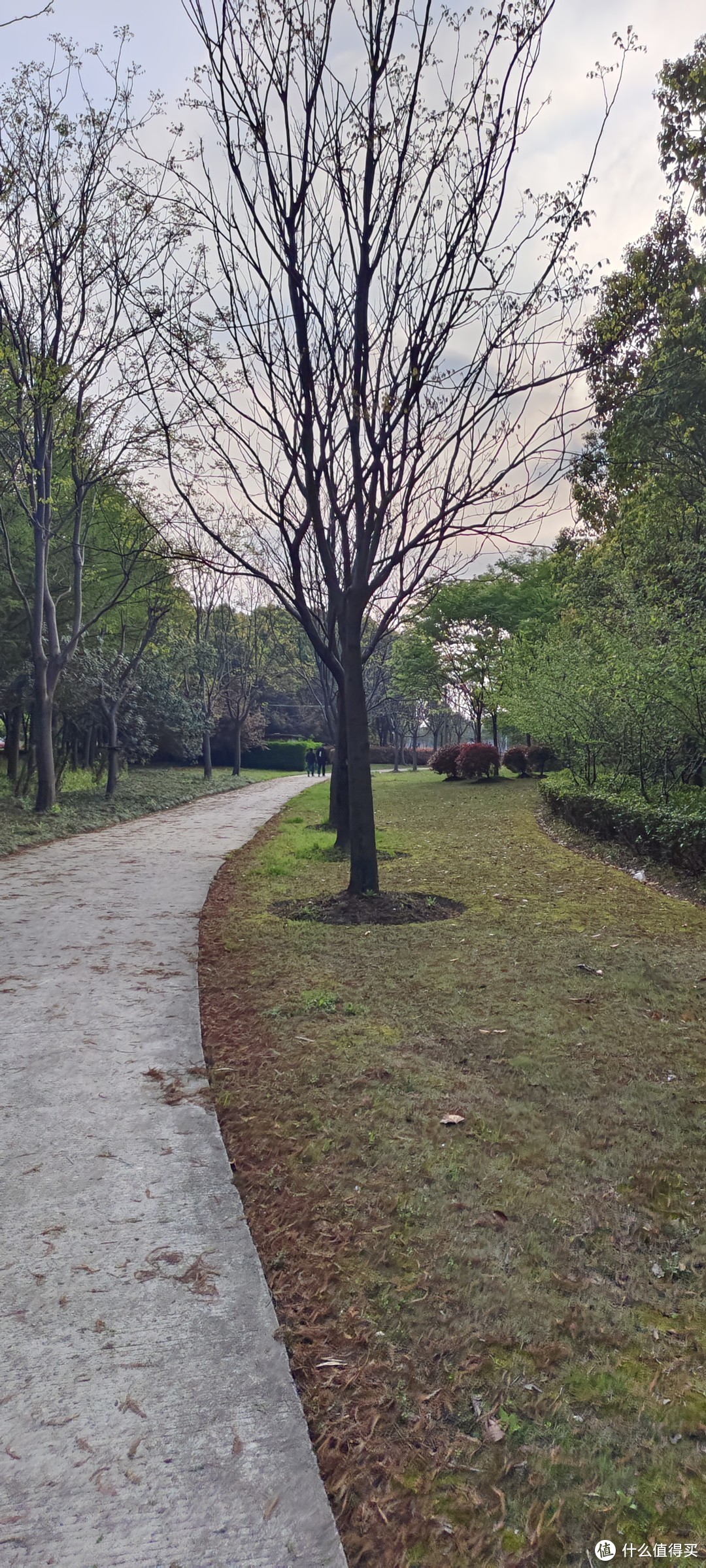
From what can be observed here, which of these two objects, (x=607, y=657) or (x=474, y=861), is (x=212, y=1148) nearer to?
(x=474, y=861)

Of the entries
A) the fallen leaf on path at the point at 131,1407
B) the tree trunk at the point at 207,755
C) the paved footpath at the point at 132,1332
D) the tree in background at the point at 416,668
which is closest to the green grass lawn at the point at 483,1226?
the paved footpath at the point at 132,1332

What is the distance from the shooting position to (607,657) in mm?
11633

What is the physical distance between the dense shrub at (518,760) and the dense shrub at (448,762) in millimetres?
1526

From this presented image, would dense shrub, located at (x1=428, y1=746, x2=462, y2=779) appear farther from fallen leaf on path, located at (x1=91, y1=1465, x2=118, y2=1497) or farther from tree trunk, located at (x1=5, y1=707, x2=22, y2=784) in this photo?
fallen leaf on path, located at (x1=91, y1=1465, x2=118, y2=1497)

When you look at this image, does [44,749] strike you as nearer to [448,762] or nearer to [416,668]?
[448,762]

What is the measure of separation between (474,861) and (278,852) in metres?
2.47

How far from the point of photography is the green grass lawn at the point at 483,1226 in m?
1.53

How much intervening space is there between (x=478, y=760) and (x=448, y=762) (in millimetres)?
1315

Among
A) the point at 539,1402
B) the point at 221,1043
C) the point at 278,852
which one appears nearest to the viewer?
the point at 539,1402

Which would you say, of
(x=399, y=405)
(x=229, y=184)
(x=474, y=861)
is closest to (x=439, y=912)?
(x=474, y=861)

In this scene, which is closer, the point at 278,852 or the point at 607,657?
the point at 278,852

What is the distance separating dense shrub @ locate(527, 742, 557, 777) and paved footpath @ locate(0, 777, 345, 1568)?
19.4 metres

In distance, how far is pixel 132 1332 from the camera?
1907mm

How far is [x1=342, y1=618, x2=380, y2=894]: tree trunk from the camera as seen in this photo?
269 inches
